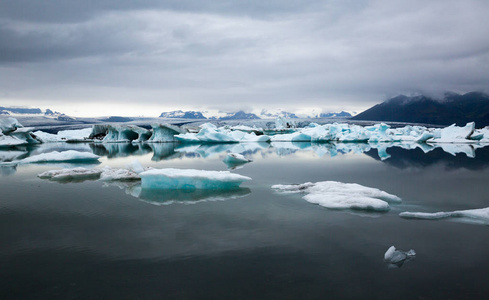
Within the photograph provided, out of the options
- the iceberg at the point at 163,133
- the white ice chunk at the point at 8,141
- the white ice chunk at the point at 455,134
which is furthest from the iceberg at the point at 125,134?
the white ice chunk at the point at 455,134

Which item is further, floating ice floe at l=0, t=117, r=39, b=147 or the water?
floating ice floe at l=0, t=117, r=39, b=147

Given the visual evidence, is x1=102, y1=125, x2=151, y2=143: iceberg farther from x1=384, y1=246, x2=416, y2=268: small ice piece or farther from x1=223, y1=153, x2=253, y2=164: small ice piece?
x1=384, y1=246, x2=416, y2=268: small ice piece

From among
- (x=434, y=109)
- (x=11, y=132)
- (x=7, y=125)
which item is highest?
(x=434, y=109)

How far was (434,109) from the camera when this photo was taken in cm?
14475

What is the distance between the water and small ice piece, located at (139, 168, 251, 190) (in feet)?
1.64

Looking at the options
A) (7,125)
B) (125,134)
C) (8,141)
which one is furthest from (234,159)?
(8,141)

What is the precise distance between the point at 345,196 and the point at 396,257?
7.75 ft

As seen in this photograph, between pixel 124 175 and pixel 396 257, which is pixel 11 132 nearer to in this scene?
pixel 124 175

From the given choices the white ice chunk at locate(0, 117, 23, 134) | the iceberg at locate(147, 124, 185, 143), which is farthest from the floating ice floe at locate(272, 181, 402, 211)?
the white ice chunk at locate(0, 117, 23, 134)

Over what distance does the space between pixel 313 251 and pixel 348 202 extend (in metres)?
2.01

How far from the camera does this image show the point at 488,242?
396 centimetres

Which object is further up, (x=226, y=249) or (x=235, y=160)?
(x=235, y=160)

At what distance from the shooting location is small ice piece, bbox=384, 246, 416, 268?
3.37m

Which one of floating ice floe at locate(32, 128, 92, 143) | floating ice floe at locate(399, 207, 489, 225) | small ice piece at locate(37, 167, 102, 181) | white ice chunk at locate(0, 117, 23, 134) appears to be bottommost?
floating ice floe at locate(32, 128, 92, 143)
